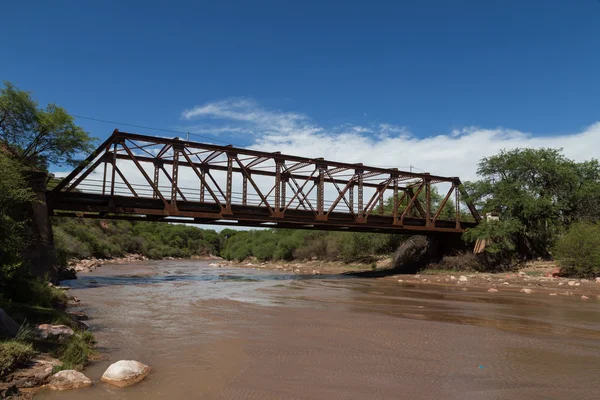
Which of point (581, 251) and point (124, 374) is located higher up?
point (581, 251)

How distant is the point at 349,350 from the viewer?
1034 cm

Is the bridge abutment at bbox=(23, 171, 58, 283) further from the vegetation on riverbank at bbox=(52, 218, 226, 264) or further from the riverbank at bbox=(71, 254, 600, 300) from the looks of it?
the riverbank at bbox=(71, 254, 600, 300)

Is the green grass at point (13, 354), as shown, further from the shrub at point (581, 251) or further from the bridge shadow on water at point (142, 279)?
the shrub at point (581, 251)

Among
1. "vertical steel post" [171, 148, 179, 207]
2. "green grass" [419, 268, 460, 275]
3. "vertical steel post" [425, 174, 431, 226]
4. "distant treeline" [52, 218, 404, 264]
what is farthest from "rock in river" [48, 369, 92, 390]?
"green grass" [419, 268, 460, 275]

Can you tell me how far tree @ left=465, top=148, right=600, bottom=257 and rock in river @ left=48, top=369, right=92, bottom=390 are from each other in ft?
Answer: 114

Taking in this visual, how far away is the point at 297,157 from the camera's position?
34.8 m

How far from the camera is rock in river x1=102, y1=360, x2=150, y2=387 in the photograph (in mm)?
7387

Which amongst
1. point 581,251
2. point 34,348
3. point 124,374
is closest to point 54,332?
point 34,348

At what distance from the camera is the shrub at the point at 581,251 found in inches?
1075

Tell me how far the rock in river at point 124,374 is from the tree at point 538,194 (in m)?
33.9

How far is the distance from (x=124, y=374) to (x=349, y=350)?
5.33 m

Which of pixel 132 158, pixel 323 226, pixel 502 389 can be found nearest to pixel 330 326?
pixel 502 389

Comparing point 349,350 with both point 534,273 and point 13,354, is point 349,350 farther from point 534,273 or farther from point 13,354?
point 534,273

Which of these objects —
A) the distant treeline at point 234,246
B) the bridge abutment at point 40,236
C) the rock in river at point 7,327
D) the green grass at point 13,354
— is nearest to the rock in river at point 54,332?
the rock in river at point 7,327
